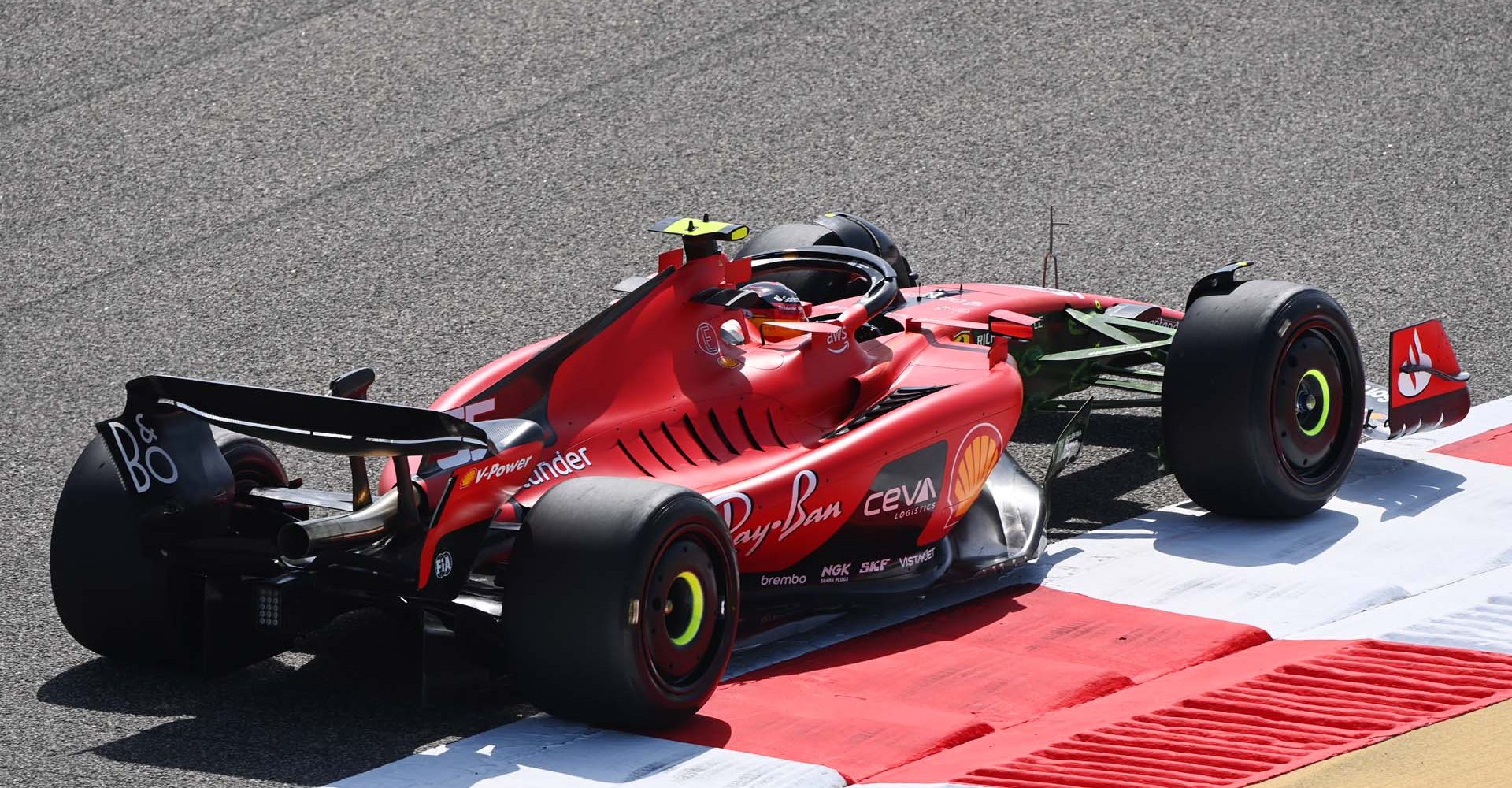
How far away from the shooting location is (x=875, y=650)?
272 inches

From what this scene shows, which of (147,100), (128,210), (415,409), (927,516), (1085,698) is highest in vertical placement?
(147,100)

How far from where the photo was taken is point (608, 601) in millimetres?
5703

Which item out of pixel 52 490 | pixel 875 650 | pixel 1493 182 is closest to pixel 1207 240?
pixel 1493 182

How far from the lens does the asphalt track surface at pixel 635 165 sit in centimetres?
1102

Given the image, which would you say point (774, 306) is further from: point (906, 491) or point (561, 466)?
point (561, 466)

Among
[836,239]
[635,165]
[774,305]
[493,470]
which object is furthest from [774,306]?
[635,165]

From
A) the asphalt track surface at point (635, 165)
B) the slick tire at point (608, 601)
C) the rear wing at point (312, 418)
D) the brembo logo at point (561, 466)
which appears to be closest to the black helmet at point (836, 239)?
the asphalt track surface at point (635, 165)

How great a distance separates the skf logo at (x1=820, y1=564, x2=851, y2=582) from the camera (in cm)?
711

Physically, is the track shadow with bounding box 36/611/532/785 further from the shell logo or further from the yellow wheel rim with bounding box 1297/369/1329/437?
the yellow wheel rim with bounding box 1297/369/1329/437

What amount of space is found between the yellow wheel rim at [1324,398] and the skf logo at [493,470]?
3.56 metres

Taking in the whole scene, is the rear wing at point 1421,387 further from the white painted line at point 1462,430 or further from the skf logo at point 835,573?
the skf logo at point 835,573

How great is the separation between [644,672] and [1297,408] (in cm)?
355

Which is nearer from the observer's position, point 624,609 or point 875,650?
point 624,609

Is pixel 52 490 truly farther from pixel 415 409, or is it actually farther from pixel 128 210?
pixel 128 210
